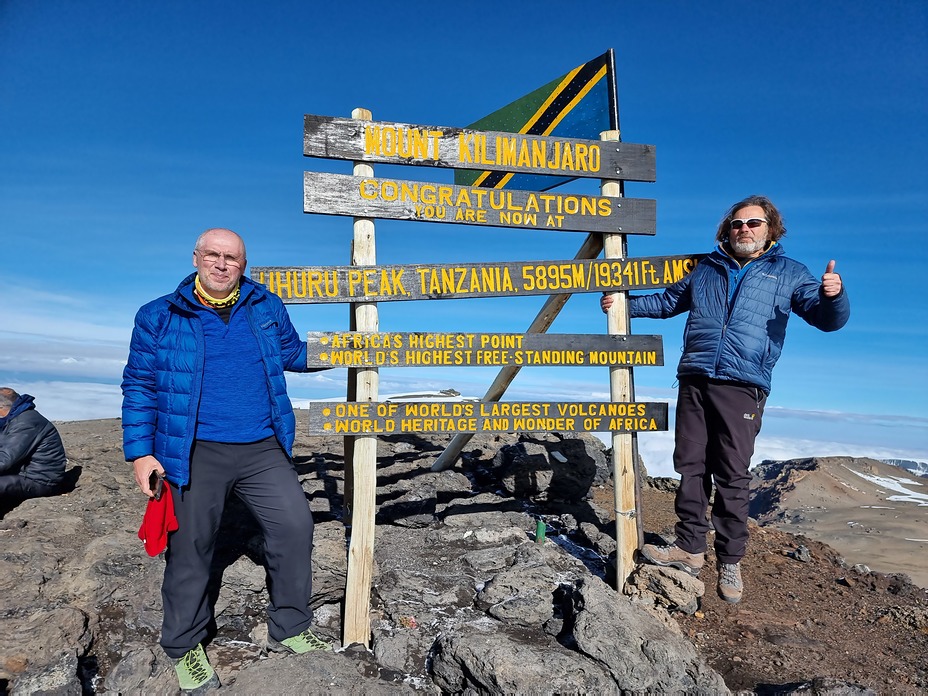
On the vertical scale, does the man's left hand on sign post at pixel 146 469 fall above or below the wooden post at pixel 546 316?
below

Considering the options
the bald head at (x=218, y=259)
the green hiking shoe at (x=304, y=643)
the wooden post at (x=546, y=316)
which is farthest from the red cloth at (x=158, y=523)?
the wooden post at (x=546, y=316)

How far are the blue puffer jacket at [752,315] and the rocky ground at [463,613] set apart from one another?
6.17 ft

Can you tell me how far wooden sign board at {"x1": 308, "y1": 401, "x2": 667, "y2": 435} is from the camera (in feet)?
15.3

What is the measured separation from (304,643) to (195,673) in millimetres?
699

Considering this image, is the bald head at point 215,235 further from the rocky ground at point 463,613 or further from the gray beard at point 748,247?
the gray beard at point 748,247

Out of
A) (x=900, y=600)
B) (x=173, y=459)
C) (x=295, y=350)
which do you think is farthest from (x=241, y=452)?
(x=900, y=600)

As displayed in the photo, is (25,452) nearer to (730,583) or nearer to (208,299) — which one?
(208,299)

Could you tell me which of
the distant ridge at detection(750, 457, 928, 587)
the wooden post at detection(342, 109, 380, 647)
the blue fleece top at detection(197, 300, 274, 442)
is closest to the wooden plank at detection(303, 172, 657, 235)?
the wooden post at detection(342, 109, 380, 647)

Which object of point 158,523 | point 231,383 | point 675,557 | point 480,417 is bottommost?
point 675,557

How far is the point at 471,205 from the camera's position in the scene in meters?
4.97

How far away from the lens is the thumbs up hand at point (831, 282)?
4.51 meters

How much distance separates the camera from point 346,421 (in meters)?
4.66

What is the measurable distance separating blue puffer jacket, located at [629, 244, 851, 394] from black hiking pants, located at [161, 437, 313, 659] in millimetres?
3467

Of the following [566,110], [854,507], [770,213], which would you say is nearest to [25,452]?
[566,110]
